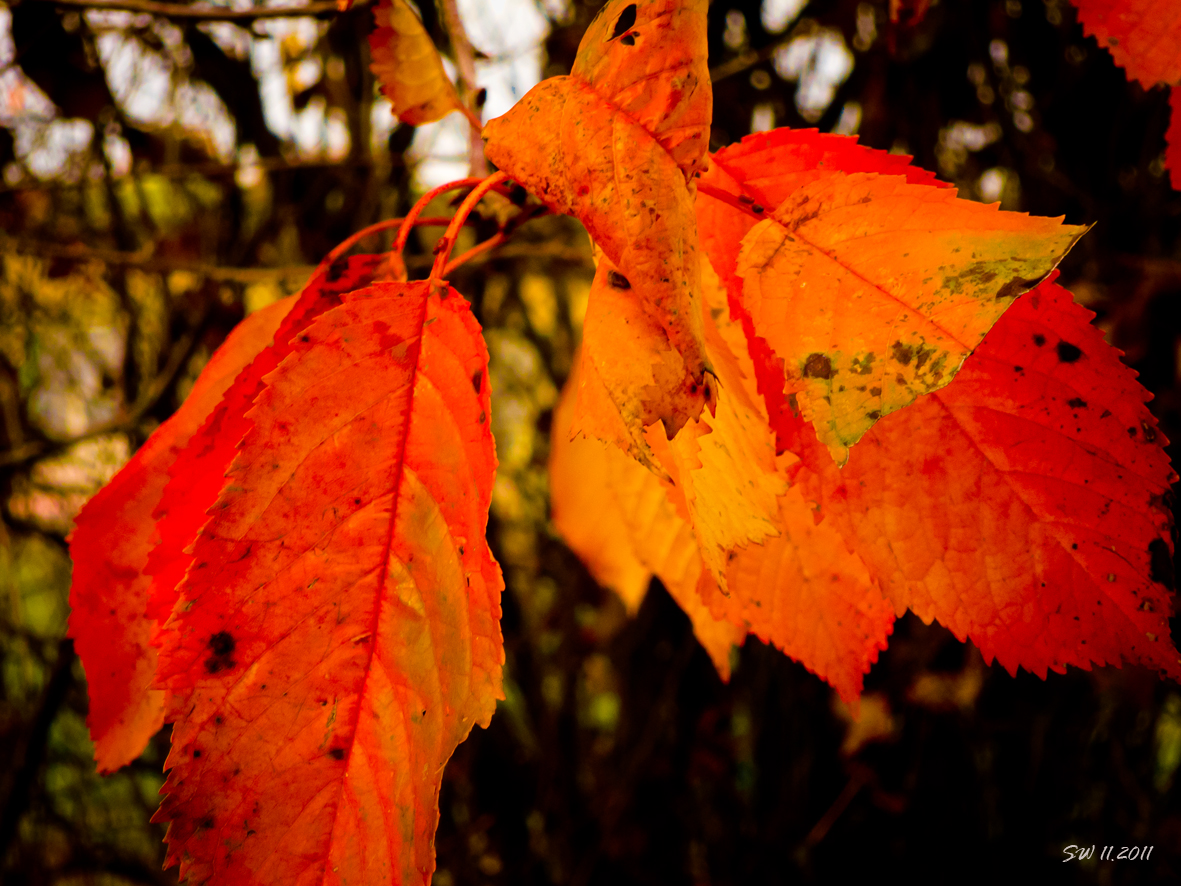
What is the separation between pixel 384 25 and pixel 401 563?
13.5 inches

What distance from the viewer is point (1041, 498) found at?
1.15 ft

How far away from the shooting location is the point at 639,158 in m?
0.28

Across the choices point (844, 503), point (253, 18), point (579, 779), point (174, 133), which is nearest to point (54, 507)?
point (174, 133)

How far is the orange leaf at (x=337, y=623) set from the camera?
308 mm

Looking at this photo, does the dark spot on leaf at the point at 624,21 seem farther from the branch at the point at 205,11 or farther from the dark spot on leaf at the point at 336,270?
the branch at the point at 205,11

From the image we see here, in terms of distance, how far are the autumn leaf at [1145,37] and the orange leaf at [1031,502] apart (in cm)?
11

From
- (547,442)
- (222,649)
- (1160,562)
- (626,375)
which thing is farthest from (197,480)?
(547,442)

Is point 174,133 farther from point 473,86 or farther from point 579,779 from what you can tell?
point 579,779

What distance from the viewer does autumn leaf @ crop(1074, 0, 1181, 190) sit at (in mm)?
356

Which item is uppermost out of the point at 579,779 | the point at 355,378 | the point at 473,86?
the point at 473,86

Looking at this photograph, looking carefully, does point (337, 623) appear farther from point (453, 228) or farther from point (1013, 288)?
point (1013, 288)

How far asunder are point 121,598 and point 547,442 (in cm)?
133
